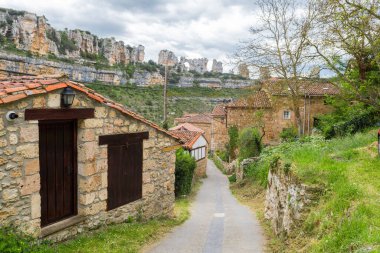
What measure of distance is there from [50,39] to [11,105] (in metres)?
60.2

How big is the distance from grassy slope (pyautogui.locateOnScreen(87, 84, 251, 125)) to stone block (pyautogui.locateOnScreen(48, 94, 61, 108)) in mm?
26688

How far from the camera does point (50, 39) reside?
58562mm

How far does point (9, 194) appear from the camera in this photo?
523cm

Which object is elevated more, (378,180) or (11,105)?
(11,105)

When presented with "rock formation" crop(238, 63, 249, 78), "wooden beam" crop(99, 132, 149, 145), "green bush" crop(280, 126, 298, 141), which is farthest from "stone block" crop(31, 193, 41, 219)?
"green bush" crop(280, 126, 298, 141)

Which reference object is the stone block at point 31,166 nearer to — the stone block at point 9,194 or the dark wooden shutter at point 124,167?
the stone block at point 9,194

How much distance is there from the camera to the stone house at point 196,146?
24312 mm

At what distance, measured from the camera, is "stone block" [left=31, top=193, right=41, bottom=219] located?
223 inches

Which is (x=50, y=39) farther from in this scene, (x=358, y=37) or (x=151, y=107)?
(x=358, y=37)

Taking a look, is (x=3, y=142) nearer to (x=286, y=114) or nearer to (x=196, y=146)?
(x=196, y=146)

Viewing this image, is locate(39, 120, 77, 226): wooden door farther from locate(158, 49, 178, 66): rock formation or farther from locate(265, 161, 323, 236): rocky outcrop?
locate(158, 49, 178, 66): rock formation

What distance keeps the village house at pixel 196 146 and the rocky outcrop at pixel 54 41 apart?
35381 millimetres

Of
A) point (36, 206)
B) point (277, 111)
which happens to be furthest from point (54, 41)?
point (36, 206)

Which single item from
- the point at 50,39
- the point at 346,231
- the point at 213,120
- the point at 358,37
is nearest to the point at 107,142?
the point at 346,231
